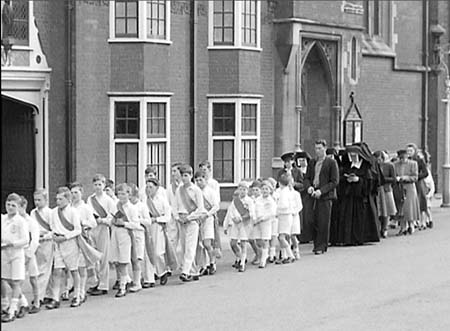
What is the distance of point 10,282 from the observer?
11.7 m

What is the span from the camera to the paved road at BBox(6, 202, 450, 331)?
11.3 meters

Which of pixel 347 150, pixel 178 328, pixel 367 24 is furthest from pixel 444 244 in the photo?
pixel 367 24

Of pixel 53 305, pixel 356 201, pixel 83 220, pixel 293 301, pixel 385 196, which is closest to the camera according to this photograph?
pixel 53 305

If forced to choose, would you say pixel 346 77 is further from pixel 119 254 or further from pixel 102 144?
pixel 119 254

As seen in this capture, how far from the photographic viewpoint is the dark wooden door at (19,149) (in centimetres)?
2053

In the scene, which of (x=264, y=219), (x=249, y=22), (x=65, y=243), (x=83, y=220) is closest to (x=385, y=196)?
(x=264, y=219)

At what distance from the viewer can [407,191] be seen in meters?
22.5

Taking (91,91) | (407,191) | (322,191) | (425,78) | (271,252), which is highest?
(425,78)

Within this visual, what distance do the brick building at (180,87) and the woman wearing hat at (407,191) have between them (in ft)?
13.1

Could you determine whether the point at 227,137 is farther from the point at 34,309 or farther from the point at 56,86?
the point at 34,309

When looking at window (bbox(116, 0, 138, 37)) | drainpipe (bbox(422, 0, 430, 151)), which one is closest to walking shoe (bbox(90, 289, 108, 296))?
window (bbox(116, 0, 138, 37))

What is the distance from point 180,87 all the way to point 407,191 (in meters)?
5.67

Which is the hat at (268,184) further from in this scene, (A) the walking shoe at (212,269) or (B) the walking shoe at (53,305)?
(B) the walking shoe at (53,305)

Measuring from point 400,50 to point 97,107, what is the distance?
15.7 meters
